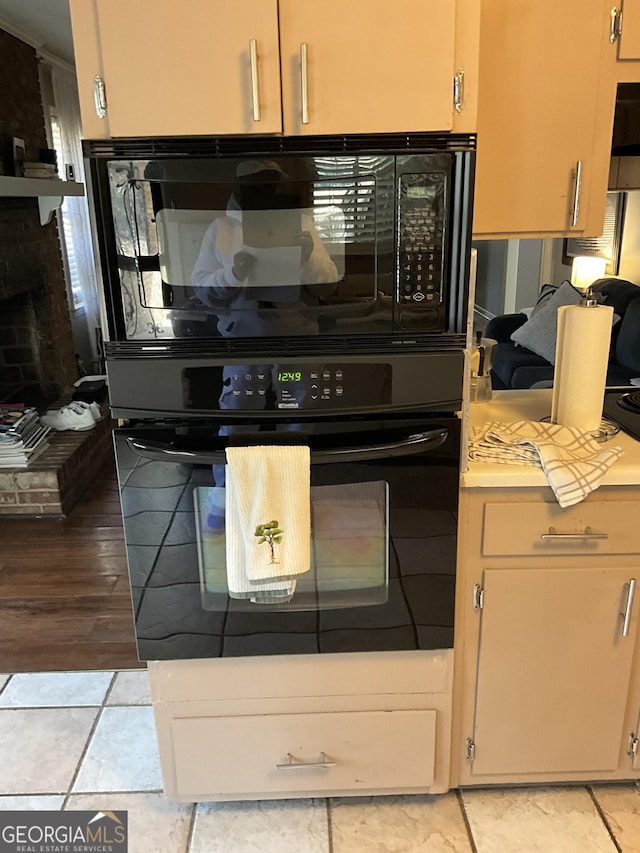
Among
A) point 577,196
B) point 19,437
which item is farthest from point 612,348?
point 19,437

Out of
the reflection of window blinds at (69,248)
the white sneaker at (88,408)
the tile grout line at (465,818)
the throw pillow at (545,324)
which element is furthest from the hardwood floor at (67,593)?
the reflection of window blinds at (69,248)

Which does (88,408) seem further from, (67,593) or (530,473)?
(530,473)

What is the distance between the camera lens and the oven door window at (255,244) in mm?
1294

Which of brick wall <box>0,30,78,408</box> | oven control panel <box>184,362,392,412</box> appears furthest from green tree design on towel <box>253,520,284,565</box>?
brick wall <box>0,30,78,408</box>

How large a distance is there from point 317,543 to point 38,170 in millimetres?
3256

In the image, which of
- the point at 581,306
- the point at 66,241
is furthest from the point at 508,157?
the point at 66,241

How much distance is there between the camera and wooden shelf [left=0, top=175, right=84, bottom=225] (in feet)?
11.0

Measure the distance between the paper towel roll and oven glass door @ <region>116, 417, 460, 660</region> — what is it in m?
0.37

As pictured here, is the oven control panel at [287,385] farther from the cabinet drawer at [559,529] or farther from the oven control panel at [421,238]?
the cabinet drawer at [559,529]

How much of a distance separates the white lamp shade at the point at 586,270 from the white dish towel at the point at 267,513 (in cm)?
101

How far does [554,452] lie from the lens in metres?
1.52

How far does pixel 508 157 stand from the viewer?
1492 mm

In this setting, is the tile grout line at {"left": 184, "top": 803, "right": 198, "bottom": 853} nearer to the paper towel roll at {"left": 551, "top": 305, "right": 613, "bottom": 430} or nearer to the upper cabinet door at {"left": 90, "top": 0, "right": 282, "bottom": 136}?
the paper towel roll at {"left": 551, "top": 305, "right": 613, "bottom": 430}

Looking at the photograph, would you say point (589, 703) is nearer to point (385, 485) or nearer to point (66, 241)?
point (385, 485)
